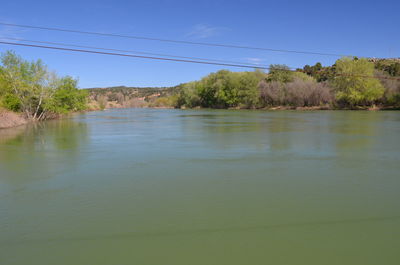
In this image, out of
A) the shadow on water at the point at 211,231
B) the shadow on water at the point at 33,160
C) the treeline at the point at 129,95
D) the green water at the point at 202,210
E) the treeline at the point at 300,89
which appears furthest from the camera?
the treeline at the point at 129,95

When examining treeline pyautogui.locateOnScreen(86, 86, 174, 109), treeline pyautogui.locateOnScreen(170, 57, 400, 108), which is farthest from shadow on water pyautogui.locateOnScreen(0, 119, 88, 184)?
treeline pyautogui.locateOnScreen(86, 86, 174, 109)

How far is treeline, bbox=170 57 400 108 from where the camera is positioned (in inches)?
1970

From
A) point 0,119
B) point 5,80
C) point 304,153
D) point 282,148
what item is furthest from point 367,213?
point 5,80

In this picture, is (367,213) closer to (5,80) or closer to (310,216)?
(310,216)

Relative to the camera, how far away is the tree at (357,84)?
4916 cm

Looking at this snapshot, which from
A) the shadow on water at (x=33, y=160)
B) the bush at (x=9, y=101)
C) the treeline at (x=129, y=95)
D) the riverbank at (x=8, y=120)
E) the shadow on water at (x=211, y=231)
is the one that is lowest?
the shadow on water at (x=211, y=231)

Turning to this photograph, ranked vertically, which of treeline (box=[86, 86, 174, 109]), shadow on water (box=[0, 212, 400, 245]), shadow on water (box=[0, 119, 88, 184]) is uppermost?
treeline (box=[86, 86, 174, 109])

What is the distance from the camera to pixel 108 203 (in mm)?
6070

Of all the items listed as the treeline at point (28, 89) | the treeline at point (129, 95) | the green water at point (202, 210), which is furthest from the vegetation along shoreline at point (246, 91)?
the treeline at point (129, 95)

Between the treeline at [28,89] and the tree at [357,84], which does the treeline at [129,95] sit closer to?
the tree at [357,84]

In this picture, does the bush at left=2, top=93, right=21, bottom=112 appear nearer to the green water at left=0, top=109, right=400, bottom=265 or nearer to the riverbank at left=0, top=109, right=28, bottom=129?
the riverbank at left=0, top=109, right=28, bottom=129

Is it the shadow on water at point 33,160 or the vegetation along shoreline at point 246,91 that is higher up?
the vegetation along shoreline at point 246,91

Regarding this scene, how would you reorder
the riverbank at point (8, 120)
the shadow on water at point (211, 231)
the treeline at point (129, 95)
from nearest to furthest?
the shadow on water at point (211, 231) → the riverbank at point (8, 120) → the treeline at point (129, 95)

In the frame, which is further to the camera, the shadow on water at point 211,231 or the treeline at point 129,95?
the treeline at point 129,95
